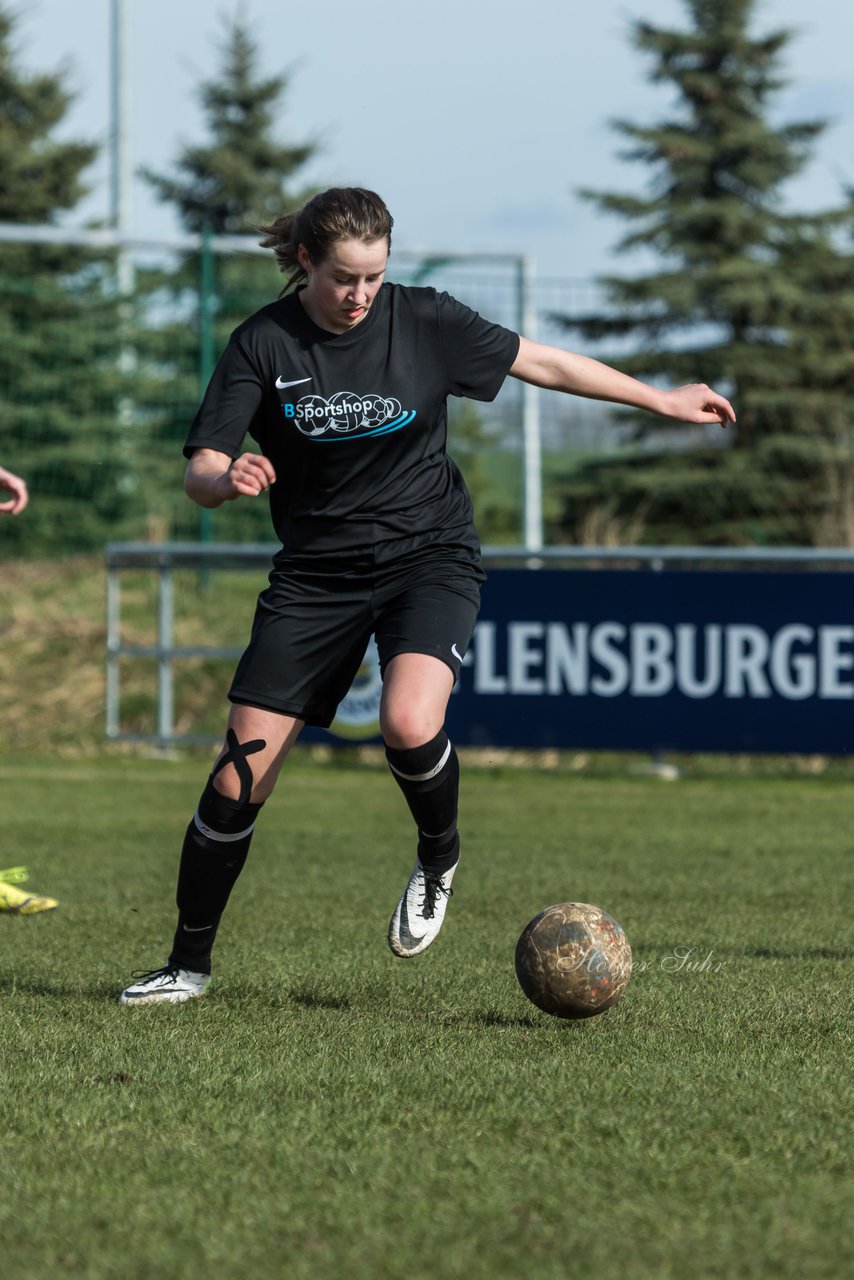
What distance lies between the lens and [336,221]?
455 centimetres

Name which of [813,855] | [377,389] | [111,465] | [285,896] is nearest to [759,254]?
[111,465]

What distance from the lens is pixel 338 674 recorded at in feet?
16.3

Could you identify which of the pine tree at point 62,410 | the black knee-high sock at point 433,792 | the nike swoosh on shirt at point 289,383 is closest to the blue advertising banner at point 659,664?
the black knee-high sock at point 433,792

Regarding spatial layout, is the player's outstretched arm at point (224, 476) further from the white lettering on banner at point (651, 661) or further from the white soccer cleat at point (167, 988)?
the white lettering on banner at point (651, 661)

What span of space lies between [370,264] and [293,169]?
1366 inches

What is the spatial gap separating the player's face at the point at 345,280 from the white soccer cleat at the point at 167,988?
188cm

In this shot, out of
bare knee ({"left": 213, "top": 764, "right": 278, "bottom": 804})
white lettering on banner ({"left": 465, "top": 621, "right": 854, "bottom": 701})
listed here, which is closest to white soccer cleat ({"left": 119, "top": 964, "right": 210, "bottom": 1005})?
bare knee ({"left": 213, "top": 764, "right": 278, "bottom": 804})

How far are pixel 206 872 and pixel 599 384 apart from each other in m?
1.80

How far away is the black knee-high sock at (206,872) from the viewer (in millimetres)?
4945

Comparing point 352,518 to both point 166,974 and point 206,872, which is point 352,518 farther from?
point 166,974

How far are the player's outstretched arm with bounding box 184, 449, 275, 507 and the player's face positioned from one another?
50 centimetres

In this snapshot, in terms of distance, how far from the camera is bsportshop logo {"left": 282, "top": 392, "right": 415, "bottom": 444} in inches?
187

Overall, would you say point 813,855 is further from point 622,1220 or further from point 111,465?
point 111,465

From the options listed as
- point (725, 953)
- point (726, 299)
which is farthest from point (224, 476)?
point (726, 299)
